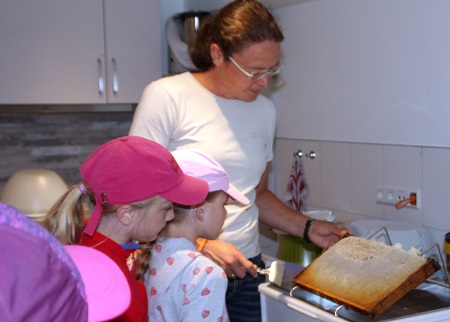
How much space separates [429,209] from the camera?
2004 millimetres

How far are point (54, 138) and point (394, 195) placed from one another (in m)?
1.53

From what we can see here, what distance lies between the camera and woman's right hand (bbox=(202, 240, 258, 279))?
1.51 meters

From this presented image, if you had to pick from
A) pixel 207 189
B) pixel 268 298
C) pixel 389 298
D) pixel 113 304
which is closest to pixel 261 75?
pixel 207 189

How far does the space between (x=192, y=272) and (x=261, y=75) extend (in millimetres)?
634

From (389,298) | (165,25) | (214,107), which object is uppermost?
(165,25)

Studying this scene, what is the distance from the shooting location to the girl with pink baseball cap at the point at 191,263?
1319mm

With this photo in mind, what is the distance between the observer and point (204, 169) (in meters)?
1.45

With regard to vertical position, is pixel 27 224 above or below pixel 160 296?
above

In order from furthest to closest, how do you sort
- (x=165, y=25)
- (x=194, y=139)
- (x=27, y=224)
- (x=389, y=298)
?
1. (x=165, y=25)
2. (x=194, y=139)
3. (x=389, y=298)
4. (x=27, y=224)

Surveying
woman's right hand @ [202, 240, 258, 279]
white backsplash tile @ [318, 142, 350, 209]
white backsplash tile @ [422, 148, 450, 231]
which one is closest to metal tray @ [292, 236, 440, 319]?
woman's right hand @ [202, 240, 258, 279]

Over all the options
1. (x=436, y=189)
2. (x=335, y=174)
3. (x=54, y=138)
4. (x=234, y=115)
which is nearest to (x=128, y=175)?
(x=234, y=115)

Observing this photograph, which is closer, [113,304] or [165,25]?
[113,304]

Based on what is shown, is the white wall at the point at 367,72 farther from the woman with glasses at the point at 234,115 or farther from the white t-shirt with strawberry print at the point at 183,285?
the white t-shirt with strawberry print at the point at 183,285

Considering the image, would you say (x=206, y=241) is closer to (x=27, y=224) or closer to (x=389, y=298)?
(x=389, y=298)
